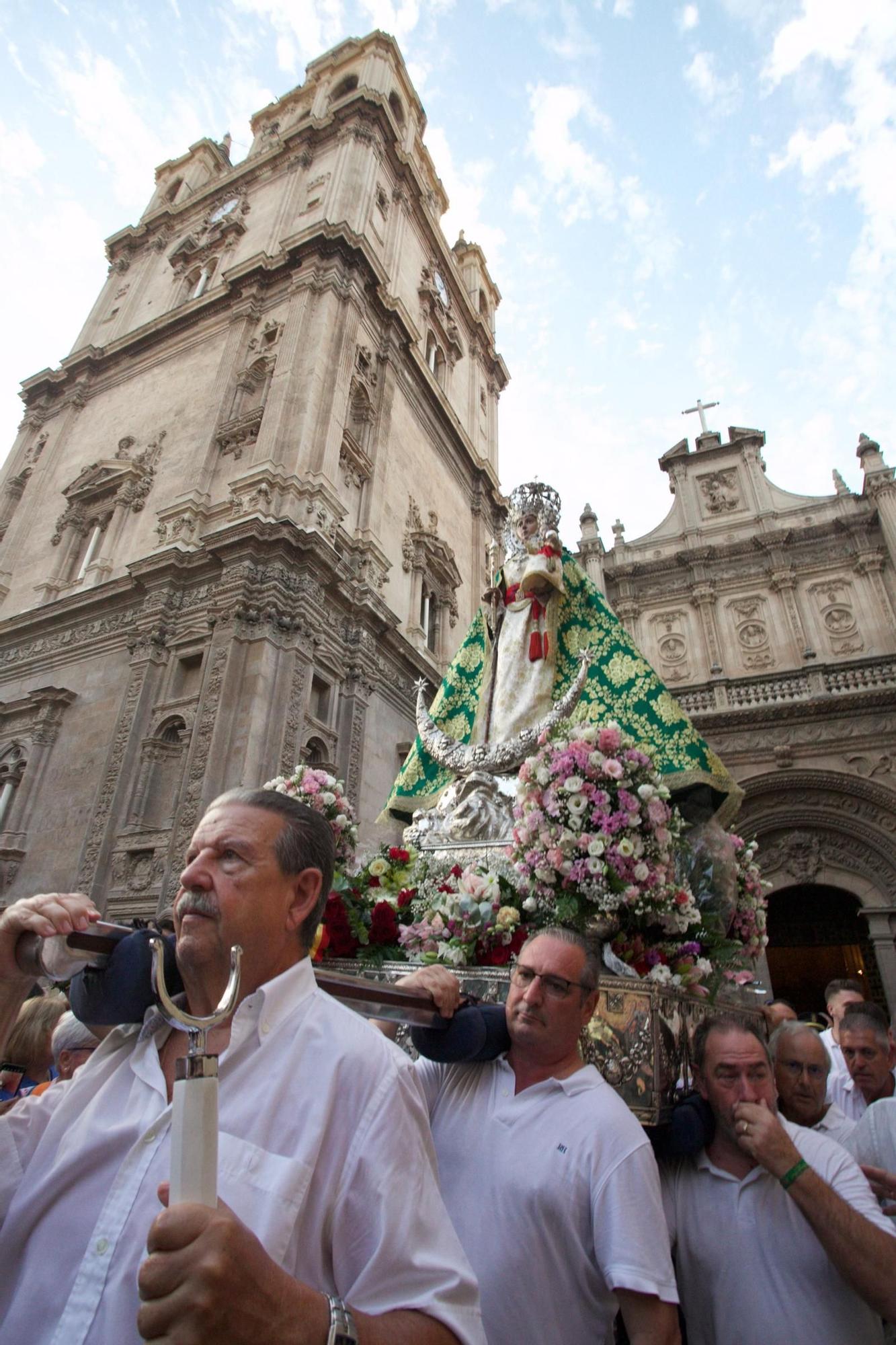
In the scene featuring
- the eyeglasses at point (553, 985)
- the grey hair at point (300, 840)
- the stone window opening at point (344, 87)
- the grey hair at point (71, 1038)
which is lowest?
the grey hair at point (71, 1038)

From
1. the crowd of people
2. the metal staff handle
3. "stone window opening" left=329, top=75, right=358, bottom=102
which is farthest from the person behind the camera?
"stone window opening" left=329, top=75, right=358, bottom=102

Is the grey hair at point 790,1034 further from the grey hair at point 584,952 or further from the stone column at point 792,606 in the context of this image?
the stone column at point 792,606

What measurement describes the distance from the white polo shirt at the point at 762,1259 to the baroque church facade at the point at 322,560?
28.9 feet

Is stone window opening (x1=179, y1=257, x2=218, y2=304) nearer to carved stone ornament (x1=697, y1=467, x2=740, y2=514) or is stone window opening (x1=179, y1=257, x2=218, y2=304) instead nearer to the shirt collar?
carved stone ornament (x1=697, y1=467, x2=740, y2=514)

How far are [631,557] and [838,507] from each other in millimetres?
4977

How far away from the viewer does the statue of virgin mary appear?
4523mm

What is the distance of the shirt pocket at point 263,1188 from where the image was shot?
3.73 ft

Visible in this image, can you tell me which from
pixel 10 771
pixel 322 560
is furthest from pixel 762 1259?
pixel 10 771

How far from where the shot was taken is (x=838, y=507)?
A: 57.4ft

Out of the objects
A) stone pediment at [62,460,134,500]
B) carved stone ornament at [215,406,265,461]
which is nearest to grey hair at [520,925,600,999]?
carved stone ornament at [215,406,265,461]

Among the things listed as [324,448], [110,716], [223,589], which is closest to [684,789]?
[223,589]

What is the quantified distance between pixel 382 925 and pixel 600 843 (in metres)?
1.17

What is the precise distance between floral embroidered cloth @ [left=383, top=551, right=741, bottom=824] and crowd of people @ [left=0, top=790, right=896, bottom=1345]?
1.89 meters

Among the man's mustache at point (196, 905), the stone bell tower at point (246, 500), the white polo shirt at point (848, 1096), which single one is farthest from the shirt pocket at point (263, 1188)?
the stone bell tower at point (246, 500)
